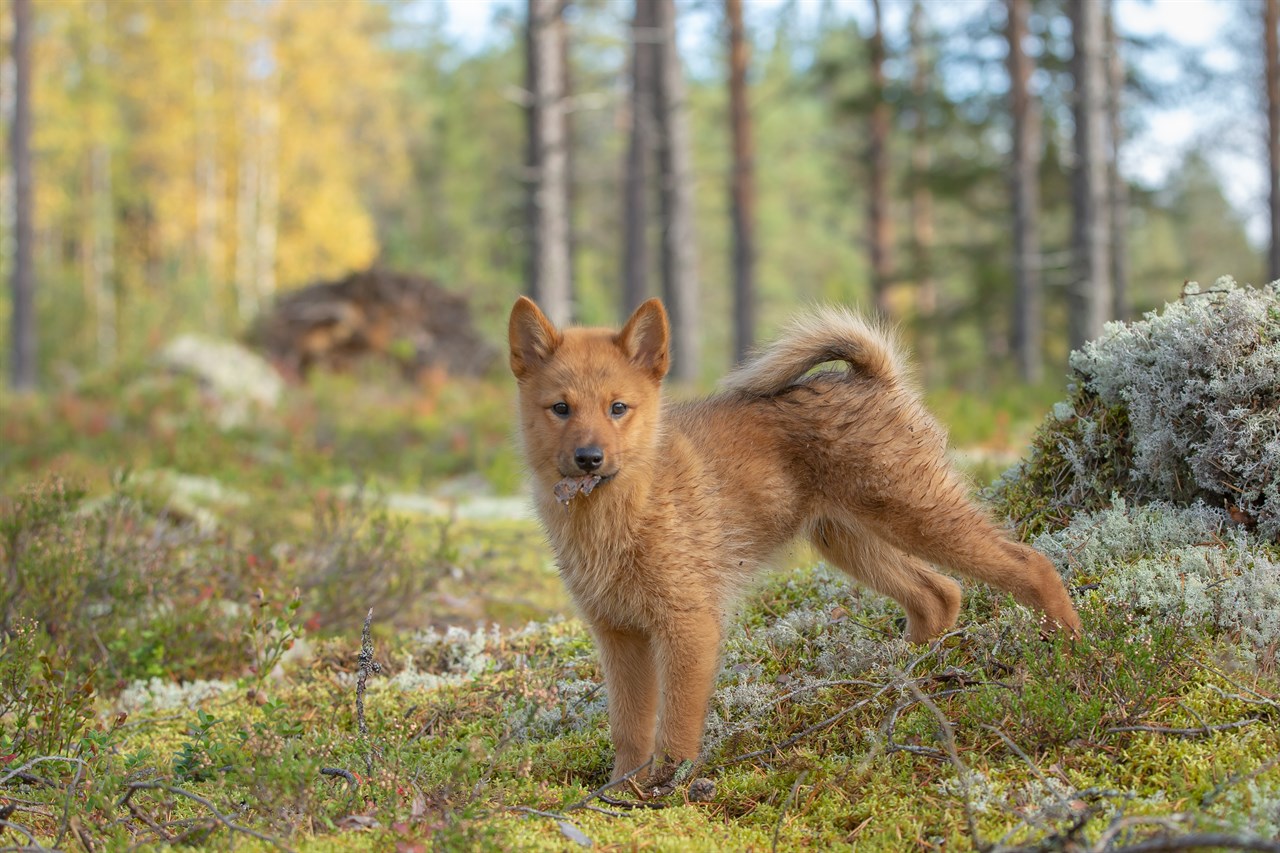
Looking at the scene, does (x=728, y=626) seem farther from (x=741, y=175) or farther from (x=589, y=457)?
(x=741, y=175)

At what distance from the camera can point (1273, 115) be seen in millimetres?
20812

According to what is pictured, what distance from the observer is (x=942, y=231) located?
3950cm

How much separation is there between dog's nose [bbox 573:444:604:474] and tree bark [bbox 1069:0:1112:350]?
1241cm

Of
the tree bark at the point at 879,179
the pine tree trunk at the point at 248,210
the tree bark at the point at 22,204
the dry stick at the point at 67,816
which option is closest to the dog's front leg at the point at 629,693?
the dry stick at the point at 67,816

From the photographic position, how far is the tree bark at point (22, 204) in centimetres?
2092

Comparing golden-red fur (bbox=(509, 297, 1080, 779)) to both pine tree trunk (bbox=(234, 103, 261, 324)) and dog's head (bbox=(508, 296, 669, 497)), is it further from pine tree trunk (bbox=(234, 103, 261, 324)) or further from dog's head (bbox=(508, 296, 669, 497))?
pine tree trunk (bbox=(234, 103, 261, 324))

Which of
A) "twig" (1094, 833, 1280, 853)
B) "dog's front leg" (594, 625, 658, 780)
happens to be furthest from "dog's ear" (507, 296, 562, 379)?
"twig" (1094, 833, 1280, 853)

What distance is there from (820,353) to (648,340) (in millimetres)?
739

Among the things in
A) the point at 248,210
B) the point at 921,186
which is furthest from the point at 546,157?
the point at 248,210

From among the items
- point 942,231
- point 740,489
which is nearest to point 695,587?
point 740,489

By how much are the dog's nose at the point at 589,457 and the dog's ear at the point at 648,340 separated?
61 centimetres

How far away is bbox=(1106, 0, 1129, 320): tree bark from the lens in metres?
23.5

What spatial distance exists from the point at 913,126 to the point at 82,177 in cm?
2880

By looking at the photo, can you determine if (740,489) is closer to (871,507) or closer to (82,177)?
(871,507)
